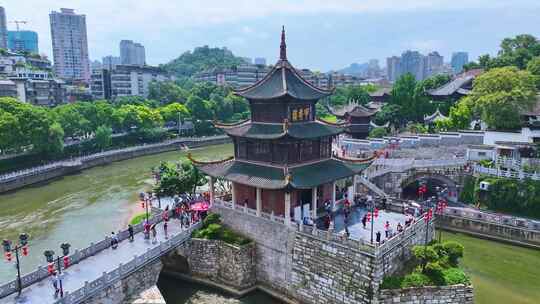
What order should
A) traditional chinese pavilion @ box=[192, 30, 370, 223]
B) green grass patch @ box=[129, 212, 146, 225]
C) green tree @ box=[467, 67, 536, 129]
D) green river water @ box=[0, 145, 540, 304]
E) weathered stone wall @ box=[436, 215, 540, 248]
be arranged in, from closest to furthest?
1. green river water @ box=[0, 145, 540, 304]
2. traditional chinese pavilion @ box=[192, 30, 370, 223]
3. weathered stone wall @ box=[436, 215, 540, 248]
4. green grass patch @ box=[129, 212, 146, 225]
5. green tree @ box=[467, 67, 536, 129]

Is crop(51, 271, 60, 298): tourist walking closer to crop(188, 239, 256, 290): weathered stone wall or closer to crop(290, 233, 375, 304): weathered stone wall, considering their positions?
crop(188, 239, 256, 290): weathered stone wall

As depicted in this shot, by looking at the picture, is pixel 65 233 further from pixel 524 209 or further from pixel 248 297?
pixel 524 209

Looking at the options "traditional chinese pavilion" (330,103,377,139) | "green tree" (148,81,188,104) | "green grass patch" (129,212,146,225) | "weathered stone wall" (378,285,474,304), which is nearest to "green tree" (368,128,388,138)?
"traditional chinese pavilion" (330,103,377,139)

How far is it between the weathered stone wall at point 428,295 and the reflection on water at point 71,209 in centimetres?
2589

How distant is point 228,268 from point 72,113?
2202 inches

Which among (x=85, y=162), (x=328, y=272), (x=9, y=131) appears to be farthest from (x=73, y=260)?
(x=85, y=162)

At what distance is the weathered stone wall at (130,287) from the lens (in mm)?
22422

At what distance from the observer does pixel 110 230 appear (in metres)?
38.7

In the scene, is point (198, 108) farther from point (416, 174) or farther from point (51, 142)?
point (416, 174)

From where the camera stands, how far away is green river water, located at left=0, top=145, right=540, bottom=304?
27406 mm

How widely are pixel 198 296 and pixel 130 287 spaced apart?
468 centimetres

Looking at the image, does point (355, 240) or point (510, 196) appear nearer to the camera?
point (355, 240)

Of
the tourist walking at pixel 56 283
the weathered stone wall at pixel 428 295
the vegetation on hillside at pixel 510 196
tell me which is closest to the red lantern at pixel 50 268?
the tourist walking at pixel 56 283

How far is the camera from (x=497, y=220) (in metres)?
36.8
